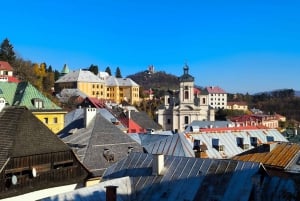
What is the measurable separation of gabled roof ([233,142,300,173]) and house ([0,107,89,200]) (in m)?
12.8

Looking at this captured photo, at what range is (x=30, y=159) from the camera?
74.5 feet

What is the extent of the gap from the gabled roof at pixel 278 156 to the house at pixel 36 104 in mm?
25166

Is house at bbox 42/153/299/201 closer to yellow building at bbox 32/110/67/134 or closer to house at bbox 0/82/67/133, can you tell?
yellow building at bbox 32/110/67/134

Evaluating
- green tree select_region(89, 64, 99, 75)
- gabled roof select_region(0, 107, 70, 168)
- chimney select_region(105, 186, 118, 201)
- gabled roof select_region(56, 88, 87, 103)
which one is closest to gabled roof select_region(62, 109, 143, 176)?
gabled roof select_region(0, 107, 70, 168)

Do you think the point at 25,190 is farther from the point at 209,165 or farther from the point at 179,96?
the point at 179,96

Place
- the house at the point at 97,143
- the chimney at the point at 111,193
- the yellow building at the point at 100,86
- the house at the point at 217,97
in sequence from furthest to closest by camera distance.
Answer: the house at the point at 217,97
the yellow building at the point at 100,86
the house at the point at 97,143
the chimney at the point at 111,193

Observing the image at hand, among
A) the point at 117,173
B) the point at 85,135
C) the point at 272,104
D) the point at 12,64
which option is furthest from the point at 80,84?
the point at 117,173

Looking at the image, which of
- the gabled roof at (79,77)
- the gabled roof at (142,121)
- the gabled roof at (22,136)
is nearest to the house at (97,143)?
the gabled roof at (22,136)

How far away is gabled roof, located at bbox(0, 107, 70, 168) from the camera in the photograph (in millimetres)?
22031

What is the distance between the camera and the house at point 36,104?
4819 cm

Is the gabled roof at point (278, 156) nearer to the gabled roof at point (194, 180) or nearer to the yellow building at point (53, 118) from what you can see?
the gabled roof at point (194, 180)

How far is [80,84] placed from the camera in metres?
128

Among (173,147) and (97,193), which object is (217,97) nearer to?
(173,147)

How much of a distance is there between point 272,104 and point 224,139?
13996 centimetres
